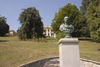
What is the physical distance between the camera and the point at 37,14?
24.6 meters

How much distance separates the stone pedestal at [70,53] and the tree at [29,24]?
18396mm

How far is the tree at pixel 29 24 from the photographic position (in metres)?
22.3

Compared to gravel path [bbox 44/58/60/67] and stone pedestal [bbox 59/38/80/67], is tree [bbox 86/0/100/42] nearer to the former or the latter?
gravel path [bbox 44/58/60/67]

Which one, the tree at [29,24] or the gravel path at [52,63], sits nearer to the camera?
the gravel path at [52,63]

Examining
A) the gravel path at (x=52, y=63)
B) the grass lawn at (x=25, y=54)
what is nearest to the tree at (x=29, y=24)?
the grass lawn at (x=25, y=54)

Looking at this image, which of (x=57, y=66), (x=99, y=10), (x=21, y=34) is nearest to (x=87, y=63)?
(x=57, y=66)

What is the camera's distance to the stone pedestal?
4703 millimetres

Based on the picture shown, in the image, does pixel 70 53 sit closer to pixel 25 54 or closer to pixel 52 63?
pixel 52 63

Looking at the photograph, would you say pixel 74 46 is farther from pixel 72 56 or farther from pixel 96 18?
pixel 96 18

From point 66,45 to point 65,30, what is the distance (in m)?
1.04

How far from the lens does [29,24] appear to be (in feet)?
75.8

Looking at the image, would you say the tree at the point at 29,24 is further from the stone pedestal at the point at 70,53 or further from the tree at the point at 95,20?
the stone pedestal at the point at 70,53

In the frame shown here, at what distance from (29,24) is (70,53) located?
64.6 feet

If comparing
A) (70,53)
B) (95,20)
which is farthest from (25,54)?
(95,20)
